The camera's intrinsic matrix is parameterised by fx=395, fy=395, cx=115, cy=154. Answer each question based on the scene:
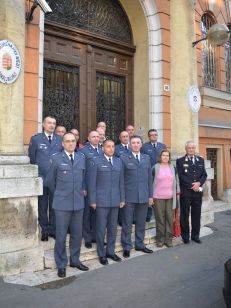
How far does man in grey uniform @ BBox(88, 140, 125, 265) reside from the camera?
5.68 metres

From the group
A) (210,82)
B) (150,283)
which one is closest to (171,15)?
(210,82)

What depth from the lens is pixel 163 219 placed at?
6.78 metres

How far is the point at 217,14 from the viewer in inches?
489

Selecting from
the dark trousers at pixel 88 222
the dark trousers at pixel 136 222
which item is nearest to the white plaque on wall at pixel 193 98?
the dark trousers at pixel 136 222

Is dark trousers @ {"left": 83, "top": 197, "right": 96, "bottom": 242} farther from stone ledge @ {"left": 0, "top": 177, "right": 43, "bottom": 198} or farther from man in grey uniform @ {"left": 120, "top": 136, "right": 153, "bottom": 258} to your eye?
stone ledge @ {"left": 0, "top": 177, "right": 43, "bottom": 198}

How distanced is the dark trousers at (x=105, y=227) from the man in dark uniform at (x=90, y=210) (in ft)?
1.08

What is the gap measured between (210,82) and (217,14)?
7.41 feet

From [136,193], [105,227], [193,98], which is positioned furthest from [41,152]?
[193,98]

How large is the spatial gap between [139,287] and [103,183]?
157 centimetres

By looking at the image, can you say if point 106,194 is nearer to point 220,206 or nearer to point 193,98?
point 193,98

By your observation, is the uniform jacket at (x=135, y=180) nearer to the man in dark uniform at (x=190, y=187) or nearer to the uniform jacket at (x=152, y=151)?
the man in dark uniform at (x=190, y=187)

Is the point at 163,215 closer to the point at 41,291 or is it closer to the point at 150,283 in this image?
the point at 150,283

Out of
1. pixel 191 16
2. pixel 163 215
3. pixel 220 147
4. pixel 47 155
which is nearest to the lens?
pixel 47 155

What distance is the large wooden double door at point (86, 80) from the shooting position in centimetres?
801
